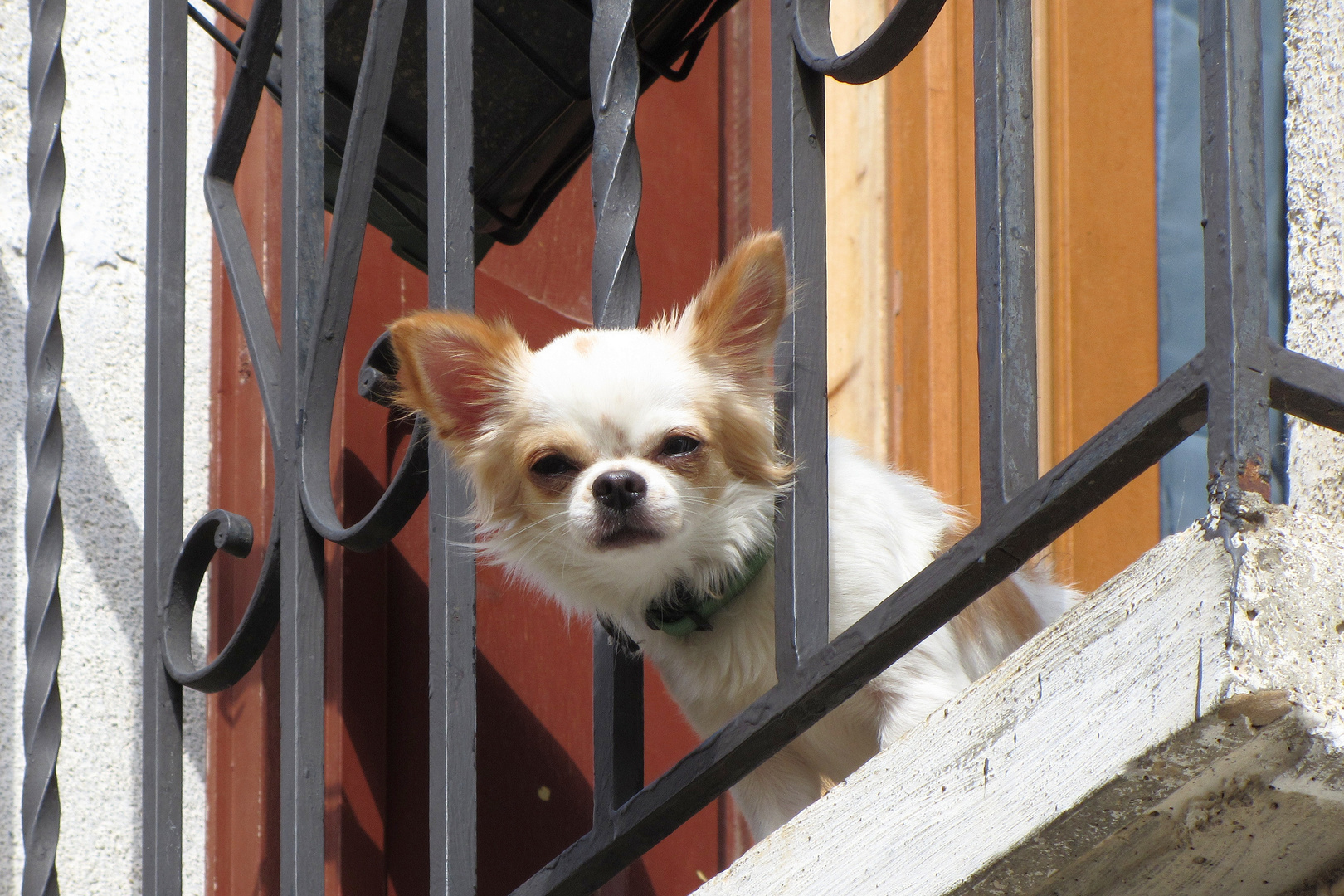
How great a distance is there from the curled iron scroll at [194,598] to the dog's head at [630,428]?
0.96 feet

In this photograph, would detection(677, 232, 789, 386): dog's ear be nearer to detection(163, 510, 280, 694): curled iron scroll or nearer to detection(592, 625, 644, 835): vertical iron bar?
detection(592, 625, 644, 835): vertical iron bar

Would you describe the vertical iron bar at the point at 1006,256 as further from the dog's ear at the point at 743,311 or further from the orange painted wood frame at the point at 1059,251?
the orange painted wood frame at the point at 1059,251

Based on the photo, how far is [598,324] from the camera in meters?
1.31

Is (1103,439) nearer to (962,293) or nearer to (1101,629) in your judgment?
(1101,629)

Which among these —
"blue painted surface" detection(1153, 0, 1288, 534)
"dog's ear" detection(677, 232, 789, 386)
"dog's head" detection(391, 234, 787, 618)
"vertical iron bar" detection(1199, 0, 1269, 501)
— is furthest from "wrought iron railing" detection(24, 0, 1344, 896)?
"blue painted surface" detection(1153, 0, 1288, 534)

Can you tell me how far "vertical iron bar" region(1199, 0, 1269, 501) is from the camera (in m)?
0.79

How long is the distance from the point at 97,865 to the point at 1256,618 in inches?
76.6

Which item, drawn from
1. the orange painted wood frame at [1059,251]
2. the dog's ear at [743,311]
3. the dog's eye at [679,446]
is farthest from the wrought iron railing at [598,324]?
the orange painted wood frame at [1059,251]

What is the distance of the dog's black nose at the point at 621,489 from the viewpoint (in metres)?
1.71

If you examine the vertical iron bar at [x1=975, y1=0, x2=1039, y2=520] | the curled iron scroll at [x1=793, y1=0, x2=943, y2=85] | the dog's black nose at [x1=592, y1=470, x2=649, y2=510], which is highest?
the curled iron scroll at [x1=793, y1=0, x2=943, y2=85]

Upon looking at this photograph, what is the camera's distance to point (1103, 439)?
87cm

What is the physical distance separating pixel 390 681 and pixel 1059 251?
169 centimetres

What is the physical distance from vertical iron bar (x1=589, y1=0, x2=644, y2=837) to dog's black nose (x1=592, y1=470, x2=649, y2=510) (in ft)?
1.25

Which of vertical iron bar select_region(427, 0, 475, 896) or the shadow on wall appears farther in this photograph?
the shadow on wall
